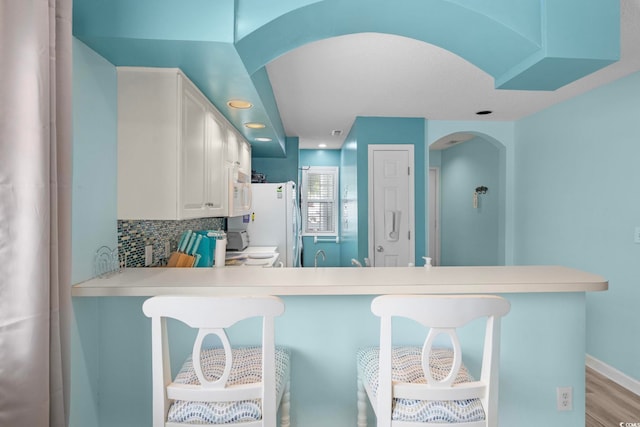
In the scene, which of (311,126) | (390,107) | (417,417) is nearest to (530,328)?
(417,417)

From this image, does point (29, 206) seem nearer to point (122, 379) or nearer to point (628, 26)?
point (122, 379)

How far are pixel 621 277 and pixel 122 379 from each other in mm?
3550

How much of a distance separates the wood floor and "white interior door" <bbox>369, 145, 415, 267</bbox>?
192 centimetres

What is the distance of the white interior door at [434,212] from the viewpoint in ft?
21.7

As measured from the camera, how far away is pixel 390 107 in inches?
144

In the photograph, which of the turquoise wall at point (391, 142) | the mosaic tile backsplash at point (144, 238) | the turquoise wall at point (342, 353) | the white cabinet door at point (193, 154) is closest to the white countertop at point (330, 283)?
the turquoise wall at point (342, 353)

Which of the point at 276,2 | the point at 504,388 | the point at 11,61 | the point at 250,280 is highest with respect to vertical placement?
the point at 276,2

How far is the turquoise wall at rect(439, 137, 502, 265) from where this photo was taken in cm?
470

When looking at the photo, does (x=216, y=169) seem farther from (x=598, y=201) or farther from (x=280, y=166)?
(x=598, y=201)

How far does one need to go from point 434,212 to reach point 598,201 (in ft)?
12.1

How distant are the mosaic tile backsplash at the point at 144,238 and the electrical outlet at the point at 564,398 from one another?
234 centimetres

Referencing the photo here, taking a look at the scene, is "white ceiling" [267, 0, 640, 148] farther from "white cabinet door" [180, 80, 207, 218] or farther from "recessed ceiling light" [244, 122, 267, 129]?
"white cabinet door" [180, 80, 207, 218]

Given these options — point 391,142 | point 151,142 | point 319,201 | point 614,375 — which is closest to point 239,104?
point 151,142

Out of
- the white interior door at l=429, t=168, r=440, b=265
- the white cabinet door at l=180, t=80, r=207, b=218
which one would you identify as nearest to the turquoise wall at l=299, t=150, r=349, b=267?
the white interior door at l=429, t=168, r=440, b=265
